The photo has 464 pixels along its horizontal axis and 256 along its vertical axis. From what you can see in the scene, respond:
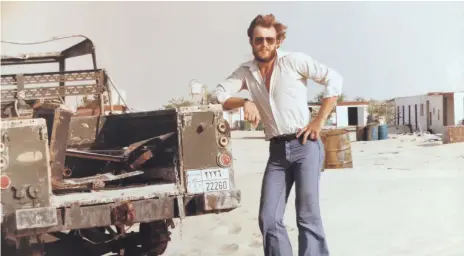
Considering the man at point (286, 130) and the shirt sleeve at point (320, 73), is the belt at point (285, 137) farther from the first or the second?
the shirt sleeve at point (320, 73)

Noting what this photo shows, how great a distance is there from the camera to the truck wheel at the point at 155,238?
6.80 metres

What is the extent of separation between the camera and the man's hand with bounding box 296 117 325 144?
427 centimetres

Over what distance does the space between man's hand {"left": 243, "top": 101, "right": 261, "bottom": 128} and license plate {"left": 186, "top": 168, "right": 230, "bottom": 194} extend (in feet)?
5.31

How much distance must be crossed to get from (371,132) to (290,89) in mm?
30476

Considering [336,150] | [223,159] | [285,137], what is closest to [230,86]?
[285,137]

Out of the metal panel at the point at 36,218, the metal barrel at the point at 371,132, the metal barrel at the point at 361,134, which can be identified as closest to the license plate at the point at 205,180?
the metal panel at the point at 36,218

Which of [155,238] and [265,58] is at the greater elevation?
[265,58]

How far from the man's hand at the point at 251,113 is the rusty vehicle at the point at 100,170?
152cm

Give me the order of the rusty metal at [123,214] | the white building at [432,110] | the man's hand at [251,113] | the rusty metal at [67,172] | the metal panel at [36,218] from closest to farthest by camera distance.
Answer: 1. the man's hand at [251,113]
2. the metal panel at [36,218]
3. the rusty metal at [123,214]
4. the rusty metal at [67,172]
5. the white building at [432,110]

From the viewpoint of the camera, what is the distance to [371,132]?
34.1 m

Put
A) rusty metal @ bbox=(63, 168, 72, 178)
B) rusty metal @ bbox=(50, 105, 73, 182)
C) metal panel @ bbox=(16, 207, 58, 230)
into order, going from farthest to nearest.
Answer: rusty metal @ bbox=(63, 168, 72, 178) < rusty metal @ bbox=(50, 105, 73, 182) < metal panel @ bbox=(16, 207, 58, 230)

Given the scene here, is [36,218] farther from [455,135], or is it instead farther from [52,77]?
[455,135]

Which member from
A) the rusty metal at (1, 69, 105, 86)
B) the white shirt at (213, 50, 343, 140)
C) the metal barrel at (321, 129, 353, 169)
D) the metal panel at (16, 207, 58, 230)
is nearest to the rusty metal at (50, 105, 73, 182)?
the metal panel at (16, 207, 58, 230)

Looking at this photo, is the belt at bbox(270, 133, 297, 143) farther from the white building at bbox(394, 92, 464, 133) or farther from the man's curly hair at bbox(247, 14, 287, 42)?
the white building at bbox(394, 92, 464, 133)
